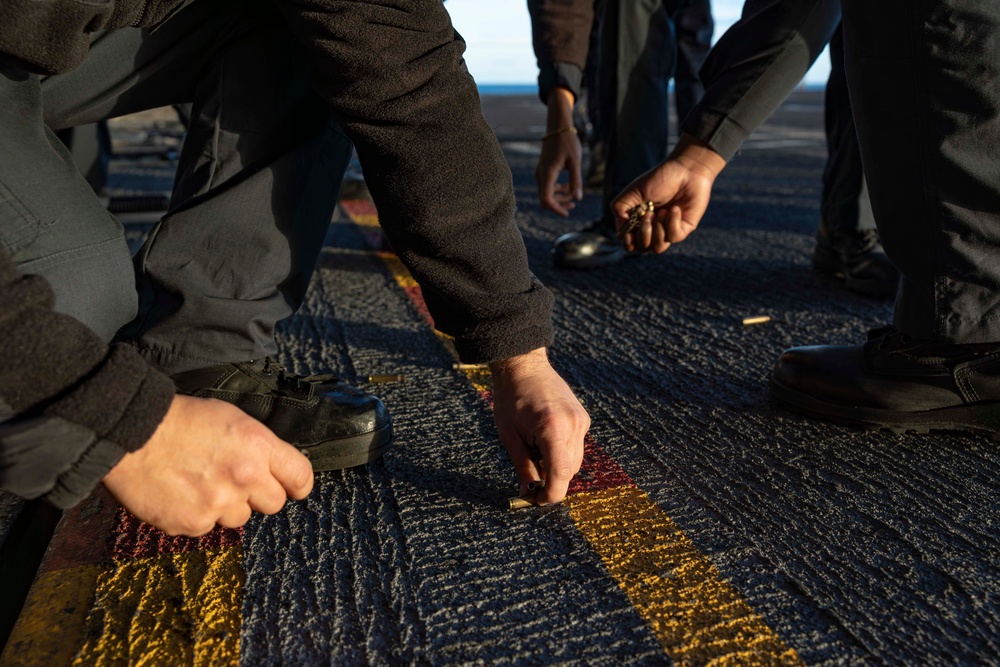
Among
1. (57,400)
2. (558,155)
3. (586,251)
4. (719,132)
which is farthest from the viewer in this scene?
(586,251)

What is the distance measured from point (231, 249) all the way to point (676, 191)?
1036mm

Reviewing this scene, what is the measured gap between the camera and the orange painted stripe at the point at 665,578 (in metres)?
1.01

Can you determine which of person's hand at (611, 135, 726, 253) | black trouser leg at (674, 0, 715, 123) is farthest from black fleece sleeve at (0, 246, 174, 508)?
black trouser leg at (674, 0, 715, 123)

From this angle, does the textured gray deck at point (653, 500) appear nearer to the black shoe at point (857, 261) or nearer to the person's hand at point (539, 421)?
the person's hand at point (539, 421)

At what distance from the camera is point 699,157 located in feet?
6.20

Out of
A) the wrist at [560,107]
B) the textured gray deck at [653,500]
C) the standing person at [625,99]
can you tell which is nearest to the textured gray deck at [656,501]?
the textured gray deck at [653,500]

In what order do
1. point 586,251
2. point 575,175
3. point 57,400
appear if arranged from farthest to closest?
point 586,251 < point 575,175 < point 57,400

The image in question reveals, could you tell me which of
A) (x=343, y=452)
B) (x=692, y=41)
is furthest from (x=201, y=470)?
(x=692, y=41)

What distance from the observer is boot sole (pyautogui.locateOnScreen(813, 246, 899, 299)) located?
258 centimetres

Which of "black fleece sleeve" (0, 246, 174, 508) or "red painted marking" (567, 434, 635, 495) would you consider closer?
"black fleece sleeve" (0, 246, 174, 508)

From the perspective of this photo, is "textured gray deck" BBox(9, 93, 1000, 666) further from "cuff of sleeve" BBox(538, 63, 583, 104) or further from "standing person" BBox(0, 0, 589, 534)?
"cuff of sleeve" BBox(538, 63, 583, 104)

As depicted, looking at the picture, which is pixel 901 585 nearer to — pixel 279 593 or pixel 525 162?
pixel 279 593

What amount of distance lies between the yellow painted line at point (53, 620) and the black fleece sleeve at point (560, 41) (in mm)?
1970

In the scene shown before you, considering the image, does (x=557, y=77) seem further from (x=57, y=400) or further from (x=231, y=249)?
(x=57, y=400)
